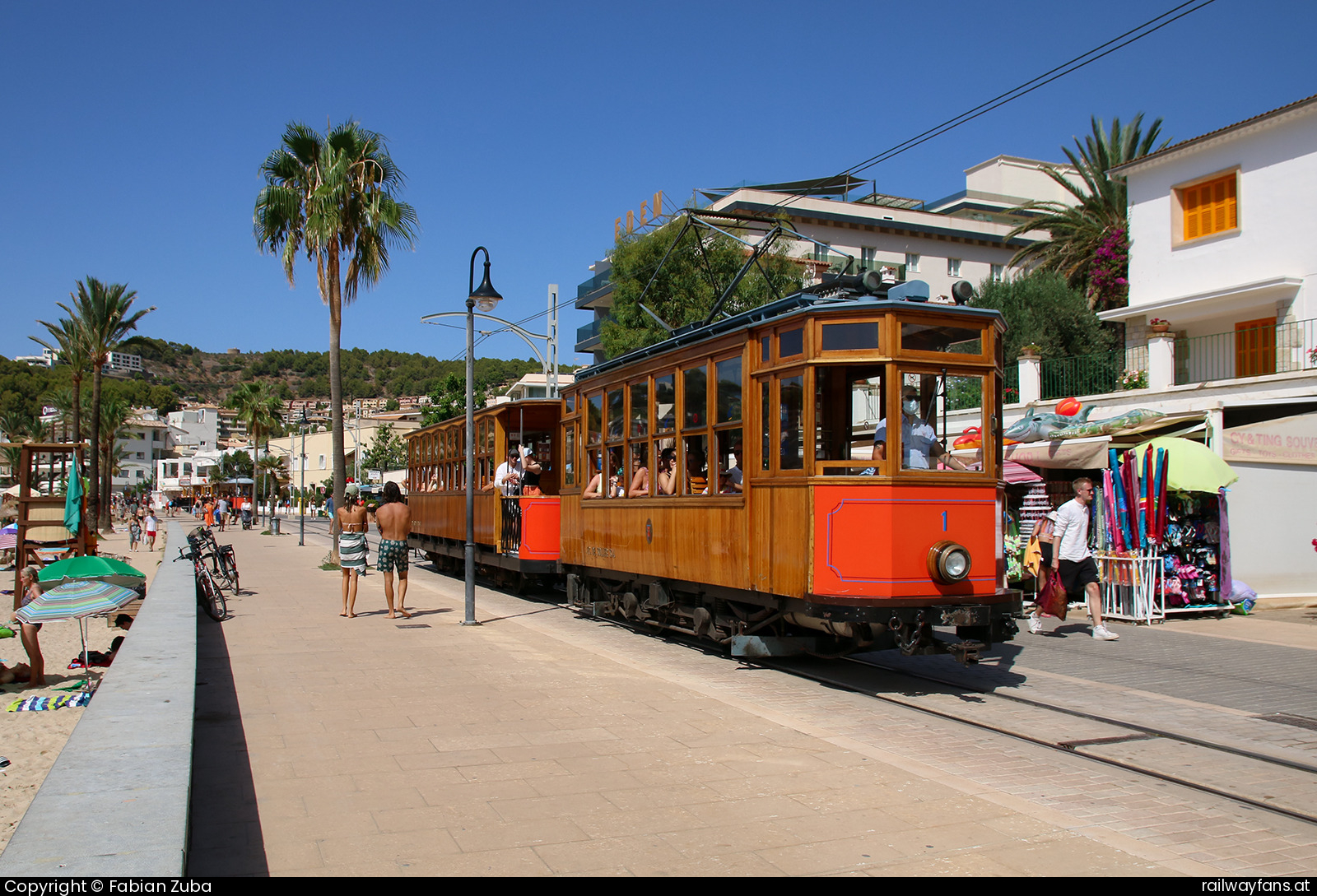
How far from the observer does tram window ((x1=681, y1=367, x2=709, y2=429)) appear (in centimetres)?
1027

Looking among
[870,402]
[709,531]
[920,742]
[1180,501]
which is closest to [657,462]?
[709,531]

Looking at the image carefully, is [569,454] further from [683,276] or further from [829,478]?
[683,276]

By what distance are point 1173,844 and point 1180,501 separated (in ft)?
35.6

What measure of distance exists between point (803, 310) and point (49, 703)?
740 cm

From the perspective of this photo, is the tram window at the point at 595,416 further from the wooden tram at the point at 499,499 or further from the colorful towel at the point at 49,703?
the colorful towel at the point at 49,703

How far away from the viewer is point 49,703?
8.95 metres

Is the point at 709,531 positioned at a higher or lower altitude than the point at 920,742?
higher

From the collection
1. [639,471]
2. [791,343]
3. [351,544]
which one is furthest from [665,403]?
[351,544]

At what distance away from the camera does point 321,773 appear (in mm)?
5895

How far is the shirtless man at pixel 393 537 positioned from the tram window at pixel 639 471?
10.9 feet

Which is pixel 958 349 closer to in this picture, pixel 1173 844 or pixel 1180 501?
pixel 1173 844

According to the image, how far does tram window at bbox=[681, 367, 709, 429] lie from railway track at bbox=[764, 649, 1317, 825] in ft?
8.90

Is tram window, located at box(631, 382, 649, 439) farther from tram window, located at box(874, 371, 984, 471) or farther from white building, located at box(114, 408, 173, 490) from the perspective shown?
white building, located at box(114, 408, 173, 490)

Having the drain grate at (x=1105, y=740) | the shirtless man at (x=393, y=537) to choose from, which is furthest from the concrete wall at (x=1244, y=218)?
the shirtless man at (x=393, y=537)
